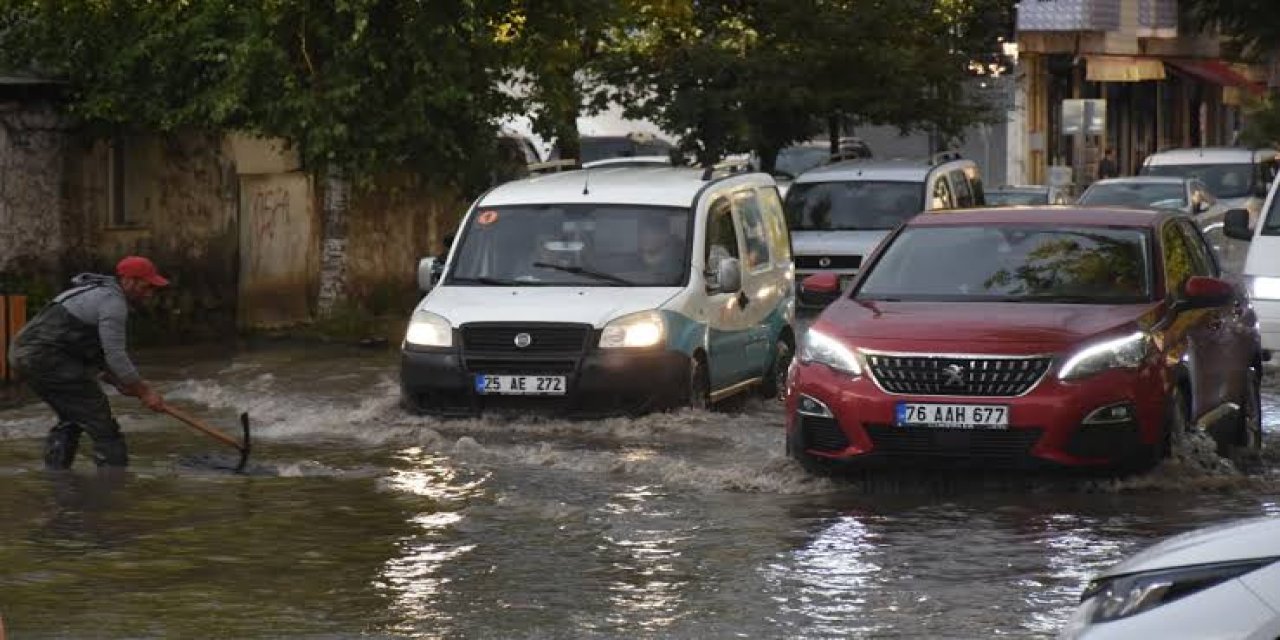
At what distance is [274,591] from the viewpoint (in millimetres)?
10383

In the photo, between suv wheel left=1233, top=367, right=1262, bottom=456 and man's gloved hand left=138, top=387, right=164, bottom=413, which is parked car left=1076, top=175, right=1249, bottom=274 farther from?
man's gloved hand left=138, top=387, right=164, bottom=413

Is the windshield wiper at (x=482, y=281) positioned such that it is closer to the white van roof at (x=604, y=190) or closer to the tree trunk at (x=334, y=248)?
the white van roof at (x=604, y=190)

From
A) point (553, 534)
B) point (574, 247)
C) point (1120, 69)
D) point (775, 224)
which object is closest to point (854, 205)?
point (775, 224)

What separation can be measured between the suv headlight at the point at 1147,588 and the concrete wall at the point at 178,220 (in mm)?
19072

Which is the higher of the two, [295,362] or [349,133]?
[349,133]

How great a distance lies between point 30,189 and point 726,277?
915cm

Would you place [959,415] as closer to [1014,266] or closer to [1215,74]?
[1014,266]

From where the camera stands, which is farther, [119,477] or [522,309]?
[522,309]

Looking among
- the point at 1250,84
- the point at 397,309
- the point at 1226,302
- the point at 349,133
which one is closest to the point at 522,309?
the point at 1226,302

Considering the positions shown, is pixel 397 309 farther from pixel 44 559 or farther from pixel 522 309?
pixel 44 559

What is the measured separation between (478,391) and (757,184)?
366cm

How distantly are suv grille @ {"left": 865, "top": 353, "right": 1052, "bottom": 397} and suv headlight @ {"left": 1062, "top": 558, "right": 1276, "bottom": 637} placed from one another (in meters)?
5.69

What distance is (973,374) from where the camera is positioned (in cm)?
1254

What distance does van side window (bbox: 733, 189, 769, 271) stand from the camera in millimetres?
18359
